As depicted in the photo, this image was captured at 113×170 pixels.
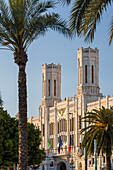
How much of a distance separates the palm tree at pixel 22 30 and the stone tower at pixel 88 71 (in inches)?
2697

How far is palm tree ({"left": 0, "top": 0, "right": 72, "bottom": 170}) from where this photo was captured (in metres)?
23.9

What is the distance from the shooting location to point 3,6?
2434cm

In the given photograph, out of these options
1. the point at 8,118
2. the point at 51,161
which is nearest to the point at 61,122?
Answer: the point at 51,161

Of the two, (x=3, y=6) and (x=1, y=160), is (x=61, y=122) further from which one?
(x=3, y=6)

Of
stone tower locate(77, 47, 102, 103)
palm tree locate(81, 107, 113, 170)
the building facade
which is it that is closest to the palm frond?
palm tree locate(81, 107, 113, 170)

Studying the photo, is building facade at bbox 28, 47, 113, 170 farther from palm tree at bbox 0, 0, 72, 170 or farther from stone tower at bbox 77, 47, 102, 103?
palm tree at bbox 0, 0, 72, 170

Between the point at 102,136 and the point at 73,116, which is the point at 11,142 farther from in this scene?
the point at 73,116

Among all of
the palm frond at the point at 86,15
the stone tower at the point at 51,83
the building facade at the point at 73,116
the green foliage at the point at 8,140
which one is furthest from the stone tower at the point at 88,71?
the palm frond at the point at 86,15

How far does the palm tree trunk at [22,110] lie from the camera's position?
23984 mm

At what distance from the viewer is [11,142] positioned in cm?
5391

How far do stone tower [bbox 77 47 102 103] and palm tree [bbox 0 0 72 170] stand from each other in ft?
225

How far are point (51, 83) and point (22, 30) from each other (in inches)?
3288

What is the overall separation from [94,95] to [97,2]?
74838 mm

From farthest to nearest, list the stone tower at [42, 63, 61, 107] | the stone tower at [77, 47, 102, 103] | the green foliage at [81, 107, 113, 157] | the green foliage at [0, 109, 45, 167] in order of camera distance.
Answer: the stone tower at [42, 63, 61, 107] < the stone tower at [77, 47, 102, 103] < the green foliage at [0, 109, 45, 167] < the green foliage at [81, 107, 113, 157]
